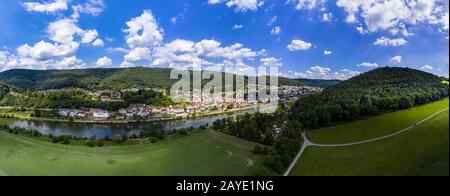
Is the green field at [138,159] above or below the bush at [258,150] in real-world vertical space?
below

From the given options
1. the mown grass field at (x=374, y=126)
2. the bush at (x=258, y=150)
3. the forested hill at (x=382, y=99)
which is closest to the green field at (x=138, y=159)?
the bush at (x=258, y=150)

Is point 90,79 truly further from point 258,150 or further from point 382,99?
point 382,99

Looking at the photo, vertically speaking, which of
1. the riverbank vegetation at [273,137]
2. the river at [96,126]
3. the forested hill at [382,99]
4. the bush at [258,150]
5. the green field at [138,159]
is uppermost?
the forested hill at [382,99]

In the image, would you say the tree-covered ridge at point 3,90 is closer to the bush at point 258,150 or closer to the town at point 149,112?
the town at point 149,112

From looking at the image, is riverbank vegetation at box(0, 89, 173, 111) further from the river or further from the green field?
the green field

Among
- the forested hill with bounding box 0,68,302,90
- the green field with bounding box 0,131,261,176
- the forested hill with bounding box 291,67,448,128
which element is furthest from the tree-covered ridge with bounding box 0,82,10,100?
the forested hill with bounding box 291,67,448,128

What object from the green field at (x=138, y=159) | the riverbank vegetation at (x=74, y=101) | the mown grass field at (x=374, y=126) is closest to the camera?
the green field at (x=138, y=159)
